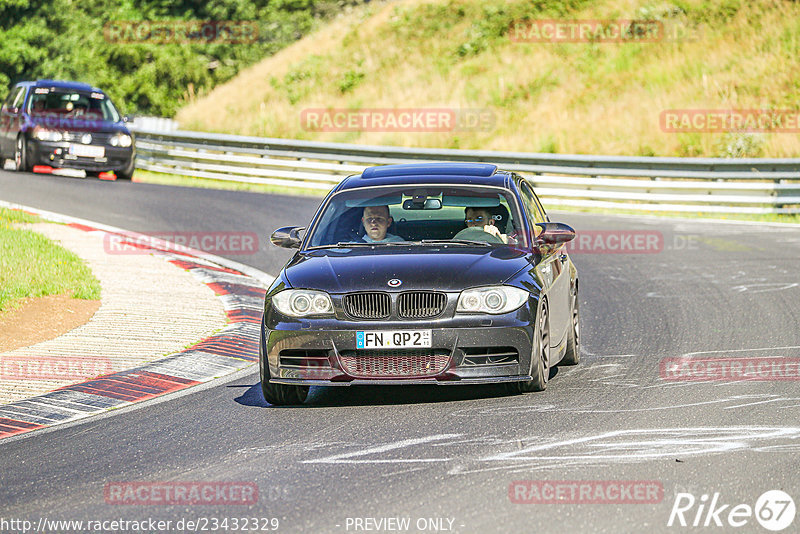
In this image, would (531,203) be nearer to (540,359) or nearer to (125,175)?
(540,359)

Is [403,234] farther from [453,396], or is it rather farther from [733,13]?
[733,13]

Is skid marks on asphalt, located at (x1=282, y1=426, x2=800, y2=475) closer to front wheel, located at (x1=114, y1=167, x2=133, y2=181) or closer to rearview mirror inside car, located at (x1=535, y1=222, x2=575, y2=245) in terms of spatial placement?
rearview mirror inside car, located at (x1=535, y1=222, x2=575, y2=245)

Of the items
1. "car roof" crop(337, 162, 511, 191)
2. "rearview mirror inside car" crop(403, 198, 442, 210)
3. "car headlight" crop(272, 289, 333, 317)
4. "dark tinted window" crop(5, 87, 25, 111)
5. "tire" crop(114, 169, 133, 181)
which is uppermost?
"dark tinted window" crop(5, 87, 25, 111)

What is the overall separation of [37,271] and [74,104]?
535 inches

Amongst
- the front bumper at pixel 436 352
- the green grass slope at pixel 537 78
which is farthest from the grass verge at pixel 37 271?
the green grass slope at pixel 537 78

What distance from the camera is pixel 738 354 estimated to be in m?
9.82

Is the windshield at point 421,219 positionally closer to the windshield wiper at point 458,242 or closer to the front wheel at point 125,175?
the windshield wiper at point 458,242

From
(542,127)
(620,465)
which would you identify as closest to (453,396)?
(620,465)

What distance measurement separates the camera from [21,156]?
25.9m

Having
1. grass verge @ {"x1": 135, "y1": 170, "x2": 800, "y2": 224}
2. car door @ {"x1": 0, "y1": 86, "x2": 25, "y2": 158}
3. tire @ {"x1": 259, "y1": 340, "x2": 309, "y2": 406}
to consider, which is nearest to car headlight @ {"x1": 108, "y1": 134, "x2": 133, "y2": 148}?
grass verge @ {"x1": 135, "y1": 170, "x2": 800, "y2": 224}

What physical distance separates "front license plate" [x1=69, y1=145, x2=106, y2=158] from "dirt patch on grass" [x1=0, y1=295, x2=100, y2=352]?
42.9 ft

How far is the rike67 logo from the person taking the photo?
211 inches

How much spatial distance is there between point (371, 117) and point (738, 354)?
1172 inches

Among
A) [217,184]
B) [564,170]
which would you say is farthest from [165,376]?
[217,184]
